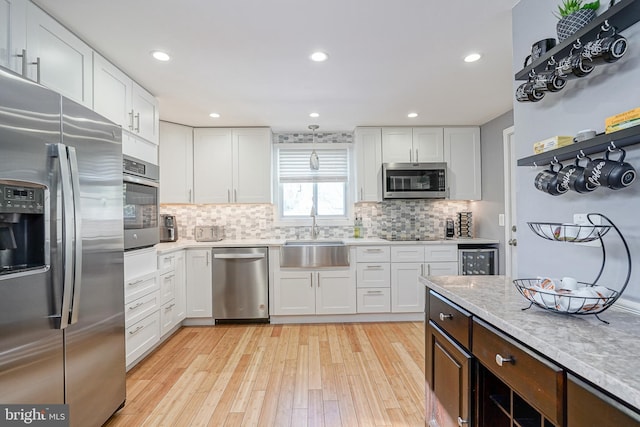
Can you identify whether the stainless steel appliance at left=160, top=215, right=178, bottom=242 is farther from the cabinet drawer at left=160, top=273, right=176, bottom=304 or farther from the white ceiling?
the white ceiling

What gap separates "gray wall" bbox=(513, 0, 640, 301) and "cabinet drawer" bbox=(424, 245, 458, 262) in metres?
1.93

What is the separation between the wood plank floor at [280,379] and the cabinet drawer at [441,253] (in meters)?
0.85

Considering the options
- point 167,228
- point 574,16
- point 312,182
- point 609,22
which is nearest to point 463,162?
point 312,182

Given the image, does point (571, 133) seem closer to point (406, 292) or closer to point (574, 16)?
point (574, 16)

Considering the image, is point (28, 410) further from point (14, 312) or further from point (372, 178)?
point (372, 178)

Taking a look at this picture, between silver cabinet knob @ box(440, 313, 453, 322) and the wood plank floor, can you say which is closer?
silver cabinet knob @ box(440, 313, 453, 322)

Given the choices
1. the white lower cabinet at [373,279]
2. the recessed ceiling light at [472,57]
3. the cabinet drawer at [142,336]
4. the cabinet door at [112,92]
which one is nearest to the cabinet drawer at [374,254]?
the white lower cabinet at [373,279]

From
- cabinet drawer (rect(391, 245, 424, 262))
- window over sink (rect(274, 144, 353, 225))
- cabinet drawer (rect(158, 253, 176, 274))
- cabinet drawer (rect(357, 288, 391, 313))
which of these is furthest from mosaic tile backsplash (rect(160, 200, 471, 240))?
cabinet drawer (rect(158, 253, 176, 274))

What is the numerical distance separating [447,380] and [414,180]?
9.03 ft

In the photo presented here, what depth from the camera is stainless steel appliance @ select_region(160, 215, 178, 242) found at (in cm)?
372

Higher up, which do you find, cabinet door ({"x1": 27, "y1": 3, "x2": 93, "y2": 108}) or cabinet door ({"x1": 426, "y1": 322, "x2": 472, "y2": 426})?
cabinet door ({"x1": 27, "y1": 3, "x2": 93, "y2": 108})

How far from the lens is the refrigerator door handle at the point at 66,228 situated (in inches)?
51.9

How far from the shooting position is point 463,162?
3.89 m

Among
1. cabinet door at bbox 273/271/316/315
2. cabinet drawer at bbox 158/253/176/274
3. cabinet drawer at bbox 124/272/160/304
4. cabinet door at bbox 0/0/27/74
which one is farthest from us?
cabinet door at bbox 273/271/316/315
